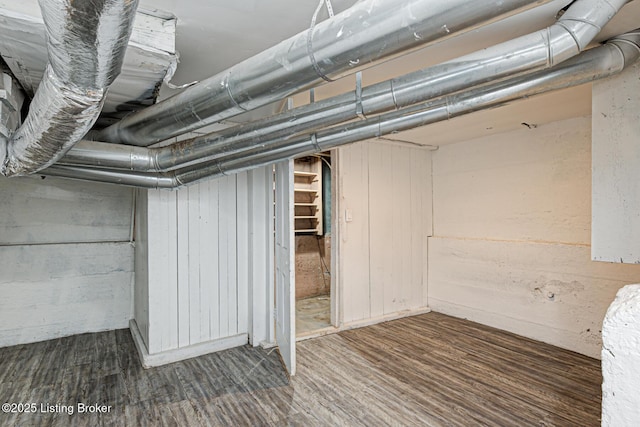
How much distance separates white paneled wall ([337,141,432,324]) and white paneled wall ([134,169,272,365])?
3.20ft

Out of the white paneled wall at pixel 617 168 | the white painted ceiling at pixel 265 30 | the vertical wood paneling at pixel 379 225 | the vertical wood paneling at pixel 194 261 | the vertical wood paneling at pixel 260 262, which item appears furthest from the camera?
the vertical wood paneling at pixel 379 225

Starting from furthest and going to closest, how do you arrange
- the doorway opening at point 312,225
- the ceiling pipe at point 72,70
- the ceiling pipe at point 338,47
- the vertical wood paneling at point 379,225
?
the doorway opening at point 312,225 → the vertical wood paneling at point 379,225 → the ceiling pipe at point 338,47 → the ceiling pipe at point 72,70

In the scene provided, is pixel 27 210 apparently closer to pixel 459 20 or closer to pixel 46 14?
pixel 46 14

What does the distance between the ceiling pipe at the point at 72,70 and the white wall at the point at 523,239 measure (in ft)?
11.5

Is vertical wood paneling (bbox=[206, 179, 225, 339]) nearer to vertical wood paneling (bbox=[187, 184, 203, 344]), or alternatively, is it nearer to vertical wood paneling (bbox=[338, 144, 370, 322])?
vertical wood paneling (bbox=[187, 184, 203, 344])

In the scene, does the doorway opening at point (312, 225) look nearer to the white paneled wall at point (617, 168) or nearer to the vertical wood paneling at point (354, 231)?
the vertical wood paneling at point (354, 231)

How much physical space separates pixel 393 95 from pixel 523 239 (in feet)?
8.63

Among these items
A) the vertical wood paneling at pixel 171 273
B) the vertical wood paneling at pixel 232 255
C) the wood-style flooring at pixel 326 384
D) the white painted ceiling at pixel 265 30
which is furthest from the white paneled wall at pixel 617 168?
the vertical wood paneling at pixel 171 273

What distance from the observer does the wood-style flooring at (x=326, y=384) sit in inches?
78.6

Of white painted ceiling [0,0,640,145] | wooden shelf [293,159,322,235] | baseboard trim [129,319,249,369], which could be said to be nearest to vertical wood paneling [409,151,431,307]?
wooden shelf [293,159,322,235]

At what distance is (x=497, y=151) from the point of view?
361cm

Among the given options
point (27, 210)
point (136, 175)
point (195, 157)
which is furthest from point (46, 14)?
point (27, 210)

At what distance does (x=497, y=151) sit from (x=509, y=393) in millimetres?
2390

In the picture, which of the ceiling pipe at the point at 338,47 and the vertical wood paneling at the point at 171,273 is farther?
the vertical wood paneling at the point at 171,273
